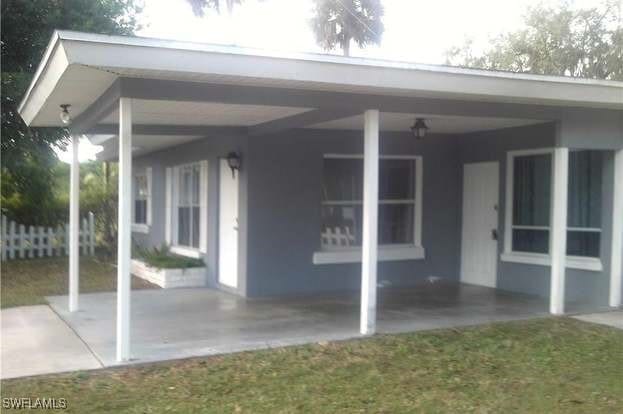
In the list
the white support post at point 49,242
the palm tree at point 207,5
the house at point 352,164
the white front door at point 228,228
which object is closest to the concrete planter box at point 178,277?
the house at point 352,164

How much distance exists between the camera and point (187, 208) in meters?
12.9

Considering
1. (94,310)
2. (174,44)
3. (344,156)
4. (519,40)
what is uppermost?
(519,40)

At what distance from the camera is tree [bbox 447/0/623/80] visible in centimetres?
2141

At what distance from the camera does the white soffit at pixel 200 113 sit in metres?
7.43

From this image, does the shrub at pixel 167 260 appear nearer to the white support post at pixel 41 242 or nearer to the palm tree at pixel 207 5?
the white support post at pixel 41 242

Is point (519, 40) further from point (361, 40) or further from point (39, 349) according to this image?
point (39, 349)

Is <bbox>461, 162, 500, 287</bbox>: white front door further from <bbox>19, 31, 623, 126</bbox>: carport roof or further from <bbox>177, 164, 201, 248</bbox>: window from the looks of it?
<bbox>177, 164, 201, 248</bbox>: window

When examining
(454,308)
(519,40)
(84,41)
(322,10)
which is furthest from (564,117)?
(322,10)

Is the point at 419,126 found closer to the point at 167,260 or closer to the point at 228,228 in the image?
the point at 228,228

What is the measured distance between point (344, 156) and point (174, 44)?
5.24 metres

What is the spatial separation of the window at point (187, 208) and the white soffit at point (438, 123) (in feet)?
9.93

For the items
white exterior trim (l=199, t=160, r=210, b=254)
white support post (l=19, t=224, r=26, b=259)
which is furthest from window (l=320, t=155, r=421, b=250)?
white support post (l=19, t=224, r=26, b=259)


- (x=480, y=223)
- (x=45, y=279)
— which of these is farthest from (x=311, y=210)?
(x=45, y=279)

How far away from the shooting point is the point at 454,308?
9.06 metres
